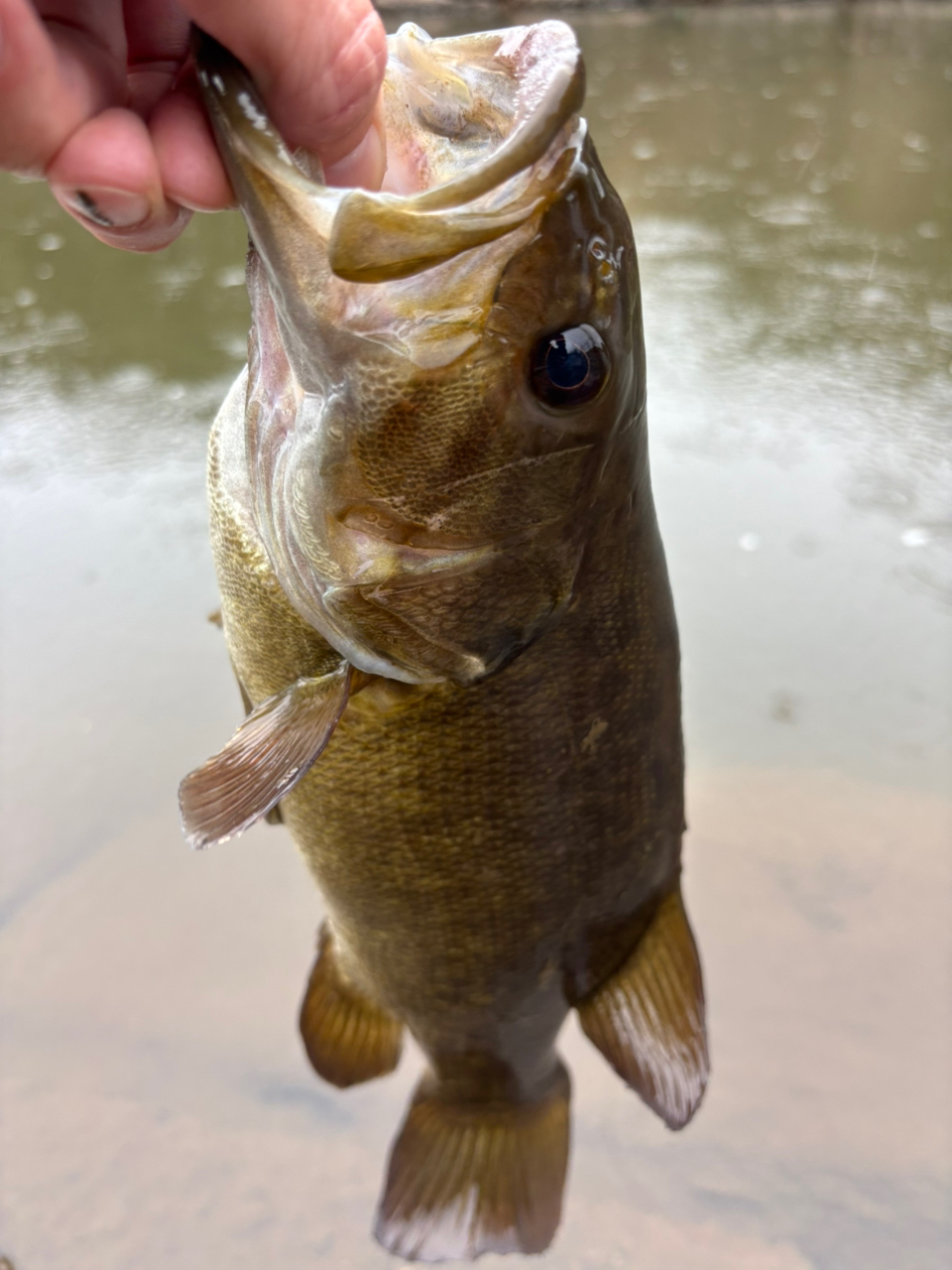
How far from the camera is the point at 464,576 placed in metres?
0.96

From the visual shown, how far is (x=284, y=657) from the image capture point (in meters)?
1.12

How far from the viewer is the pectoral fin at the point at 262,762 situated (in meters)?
0.98

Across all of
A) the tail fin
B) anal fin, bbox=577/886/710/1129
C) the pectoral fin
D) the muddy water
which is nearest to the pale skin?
the pectoral fin

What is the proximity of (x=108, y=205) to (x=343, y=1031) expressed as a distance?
1323mm

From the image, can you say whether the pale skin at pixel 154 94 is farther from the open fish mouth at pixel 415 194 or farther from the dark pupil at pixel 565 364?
the dark pupil at pixel 565 364

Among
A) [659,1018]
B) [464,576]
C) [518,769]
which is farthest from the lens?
[659,1018]

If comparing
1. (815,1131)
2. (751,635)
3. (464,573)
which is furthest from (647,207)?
(464,573)

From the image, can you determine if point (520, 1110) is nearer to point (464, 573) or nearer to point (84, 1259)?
point (84, 1259)

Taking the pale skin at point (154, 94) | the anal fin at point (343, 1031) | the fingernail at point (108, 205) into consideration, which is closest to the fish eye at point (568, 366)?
the pale skin at point (154, 94)

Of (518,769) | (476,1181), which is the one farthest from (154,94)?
(476,1181)

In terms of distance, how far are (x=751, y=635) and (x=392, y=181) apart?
7.89 ft

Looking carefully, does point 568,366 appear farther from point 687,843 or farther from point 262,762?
point 687,843

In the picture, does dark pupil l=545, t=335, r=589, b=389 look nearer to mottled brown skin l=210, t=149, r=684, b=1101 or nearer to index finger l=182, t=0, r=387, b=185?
mottled brown skin l=210, t=149, r=684, b=1101

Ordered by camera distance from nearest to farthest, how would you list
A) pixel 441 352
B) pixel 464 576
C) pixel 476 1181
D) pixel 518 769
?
pixel 441 352 → pixel 464 576 → pixel 518 769 → pixel 476 1181
